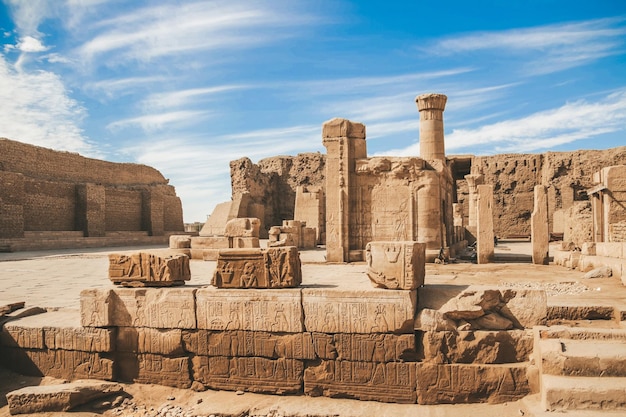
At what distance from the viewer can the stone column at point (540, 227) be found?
11.4 metres

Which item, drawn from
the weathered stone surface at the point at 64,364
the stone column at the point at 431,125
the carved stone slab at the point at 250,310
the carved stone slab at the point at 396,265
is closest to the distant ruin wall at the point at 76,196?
the weathered stone surface at the point at 64,364

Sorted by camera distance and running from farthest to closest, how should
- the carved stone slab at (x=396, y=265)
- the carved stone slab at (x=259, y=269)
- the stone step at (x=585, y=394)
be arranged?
1. the carved stone slab at (x=259, y=269)
2. the carved stone slab at (x=396, y=265)
3. the stone step at (x=585, y=394)

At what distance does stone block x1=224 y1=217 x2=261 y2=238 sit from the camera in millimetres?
15628

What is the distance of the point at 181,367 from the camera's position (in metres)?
5.92

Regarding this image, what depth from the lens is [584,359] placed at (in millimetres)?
4336

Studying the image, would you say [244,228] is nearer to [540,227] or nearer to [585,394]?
[540,227]

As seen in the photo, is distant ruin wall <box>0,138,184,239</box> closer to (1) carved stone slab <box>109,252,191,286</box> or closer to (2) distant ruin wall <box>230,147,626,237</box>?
(2) distant ruin wall <box>230,147,626,237</box>

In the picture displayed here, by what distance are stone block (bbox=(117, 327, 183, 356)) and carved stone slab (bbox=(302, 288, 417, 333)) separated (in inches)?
68.3

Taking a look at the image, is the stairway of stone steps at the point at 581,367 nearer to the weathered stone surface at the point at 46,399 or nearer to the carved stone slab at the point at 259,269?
the carved stone slab at the point at 259,269

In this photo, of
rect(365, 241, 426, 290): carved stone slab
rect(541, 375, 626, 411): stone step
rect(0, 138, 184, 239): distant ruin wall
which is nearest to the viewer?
rect(541, 375, 626, 411): stone step

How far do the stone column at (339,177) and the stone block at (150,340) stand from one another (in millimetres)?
7276

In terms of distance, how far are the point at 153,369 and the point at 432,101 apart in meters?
13.5

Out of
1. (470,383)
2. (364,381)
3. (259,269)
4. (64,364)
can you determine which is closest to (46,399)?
(64,364)

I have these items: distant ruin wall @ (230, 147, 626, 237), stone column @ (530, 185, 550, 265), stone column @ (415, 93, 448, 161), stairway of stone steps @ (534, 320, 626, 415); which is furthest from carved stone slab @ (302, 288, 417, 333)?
distant ruin wall @ (230, 147, 626, 237)
